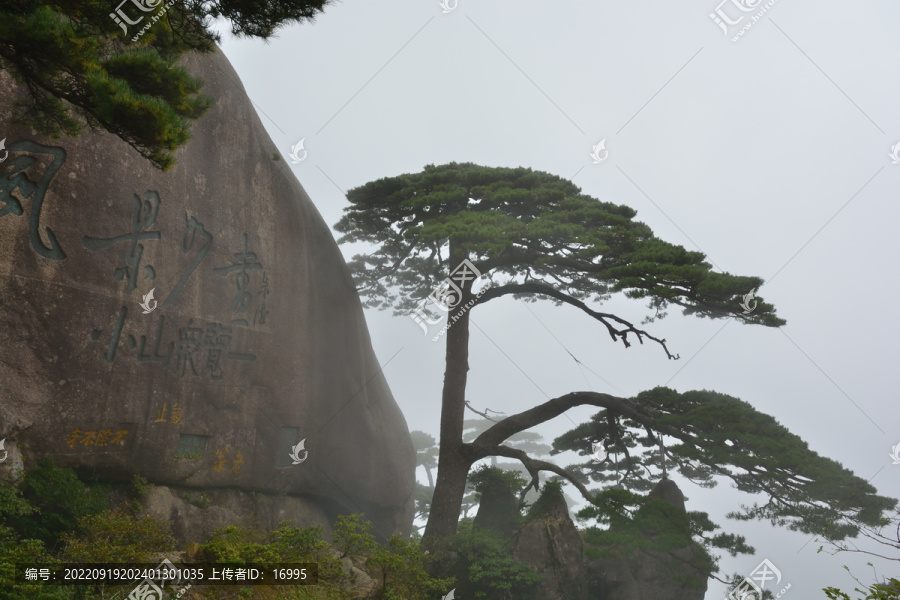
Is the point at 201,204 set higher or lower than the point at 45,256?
higher

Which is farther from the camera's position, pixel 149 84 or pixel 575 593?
pixel 575 593

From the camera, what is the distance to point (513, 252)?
9656 mm

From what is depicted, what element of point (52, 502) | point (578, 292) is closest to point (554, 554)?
point (578, 292)

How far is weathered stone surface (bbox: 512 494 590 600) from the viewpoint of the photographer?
26.6 ft

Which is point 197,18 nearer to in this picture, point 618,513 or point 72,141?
point 72,141

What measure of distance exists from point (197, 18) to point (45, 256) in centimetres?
326

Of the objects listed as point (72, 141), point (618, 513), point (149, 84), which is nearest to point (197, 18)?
point (149, 84)

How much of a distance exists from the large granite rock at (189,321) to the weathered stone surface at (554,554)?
11.2 ft

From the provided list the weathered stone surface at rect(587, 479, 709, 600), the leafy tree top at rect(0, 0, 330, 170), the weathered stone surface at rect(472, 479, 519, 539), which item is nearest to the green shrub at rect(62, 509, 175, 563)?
the leafy tree top at rect(0, 0, 330, 170)

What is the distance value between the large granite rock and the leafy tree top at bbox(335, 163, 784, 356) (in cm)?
126

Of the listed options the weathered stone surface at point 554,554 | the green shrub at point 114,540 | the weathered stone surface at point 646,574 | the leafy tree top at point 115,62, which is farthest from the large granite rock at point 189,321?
the weathered stone surface at point 646,574

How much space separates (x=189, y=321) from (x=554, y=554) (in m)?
6.02

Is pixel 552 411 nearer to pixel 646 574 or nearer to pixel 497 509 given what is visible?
pixel 497 509

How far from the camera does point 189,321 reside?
7707 millimetres
